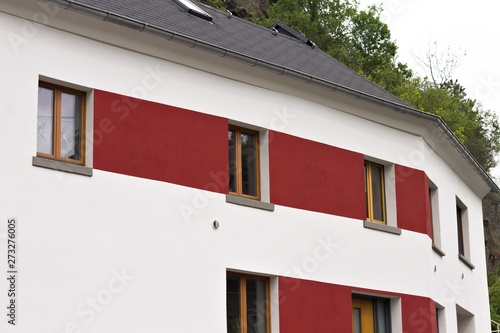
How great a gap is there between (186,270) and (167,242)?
564mm

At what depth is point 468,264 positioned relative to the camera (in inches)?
939

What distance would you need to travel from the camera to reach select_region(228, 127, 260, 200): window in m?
17.6

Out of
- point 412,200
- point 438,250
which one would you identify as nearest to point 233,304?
point 412,200

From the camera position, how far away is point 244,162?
704 inches

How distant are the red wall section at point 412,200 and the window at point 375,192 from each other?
304 mm

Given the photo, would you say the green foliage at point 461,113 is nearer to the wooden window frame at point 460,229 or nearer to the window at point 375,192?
the wooden window frame at point 460,229

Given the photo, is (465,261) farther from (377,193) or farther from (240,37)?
(240,37)

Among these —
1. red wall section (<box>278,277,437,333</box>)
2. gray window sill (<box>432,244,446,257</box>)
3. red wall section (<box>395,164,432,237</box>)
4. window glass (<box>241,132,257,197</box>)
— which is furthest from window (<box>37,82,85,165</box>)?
gray window sill (<box>432,244,446,257</box>)

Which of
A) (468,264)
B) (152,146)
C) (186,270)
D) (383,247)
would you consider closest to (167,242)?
(186,270)

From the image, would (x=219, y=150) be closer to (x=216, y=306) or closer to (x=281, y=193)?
(x=281, y=193)

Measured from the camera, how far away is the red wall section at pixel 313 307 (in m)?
17.5

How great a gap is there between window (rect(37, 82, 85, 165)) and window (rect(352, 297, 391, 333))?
656 centimetres

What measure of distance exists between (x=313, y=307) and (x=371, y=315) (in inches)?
80.1

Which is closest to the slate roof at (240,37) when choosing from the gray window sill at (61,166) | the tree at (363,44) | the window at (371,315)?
the gray window sill at (61,166)
